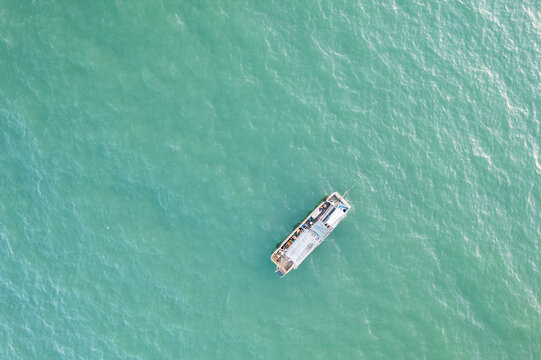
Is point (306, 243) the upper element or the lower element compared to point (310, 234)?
lower

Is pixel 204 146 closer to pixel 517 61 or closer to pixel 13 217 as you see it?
pixel 13 217

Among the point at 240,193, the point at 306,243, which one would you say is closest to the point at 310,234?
the point at 306,243

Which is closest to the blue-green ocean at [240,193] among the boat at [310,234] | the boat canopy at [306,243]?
the boat at [310,234]

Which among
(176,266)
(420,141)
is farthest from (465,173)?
(176,266)

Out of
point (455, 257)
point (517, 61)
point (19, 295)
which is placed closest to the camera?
point (19, 295)

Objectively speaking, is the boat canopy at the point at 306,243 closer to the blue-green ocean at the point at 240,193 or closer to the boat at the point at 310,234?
the boat at the point at 310,234

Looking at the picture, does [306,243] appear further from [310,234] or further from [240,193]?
[240,193]
